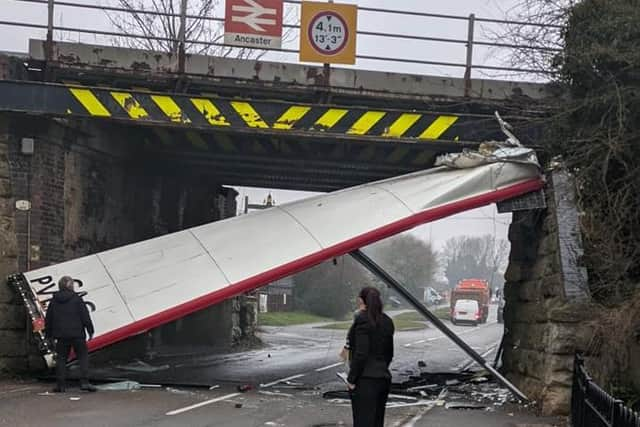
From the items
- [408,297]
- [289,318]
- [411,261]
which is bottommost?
[289,318]

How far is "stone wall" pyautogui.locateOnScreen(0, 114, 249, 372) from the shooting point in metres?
11.8

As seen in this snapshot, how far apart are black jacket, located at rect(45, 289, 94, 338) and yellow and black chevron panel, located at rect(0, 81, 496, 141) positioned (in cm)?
307

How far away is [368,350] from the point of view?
6.61 metres

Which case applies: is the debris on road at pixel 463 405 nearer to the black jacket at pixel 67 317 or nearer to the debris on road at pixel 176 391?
the debris on road at pixel 176 391

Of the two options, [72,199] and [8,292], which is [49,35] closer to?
[72,199]

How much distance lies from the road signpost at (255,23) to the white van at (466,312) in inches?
1534

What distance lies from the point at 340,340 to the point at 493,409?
18.4 m

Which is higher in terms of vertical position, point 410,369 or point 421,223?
point 421,223

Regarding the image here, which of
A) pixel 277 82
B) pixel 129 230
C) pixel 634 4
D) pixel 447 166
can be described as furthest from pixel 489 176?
pixel 129 230

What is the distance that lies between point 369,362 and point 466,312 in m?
44.6

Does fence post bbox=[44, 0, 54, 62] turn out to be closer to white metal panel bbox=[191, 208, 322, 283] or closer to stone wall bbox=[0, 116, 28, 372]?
stone wall bbox=[0, 116, 28, 372]

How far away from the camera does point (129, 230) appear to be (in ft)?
52.8

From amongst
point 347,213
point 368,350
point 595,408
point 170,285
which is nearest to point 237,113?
point 347,213

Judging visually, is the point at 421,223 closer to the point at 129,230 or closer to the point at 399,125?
the point at 399,125
